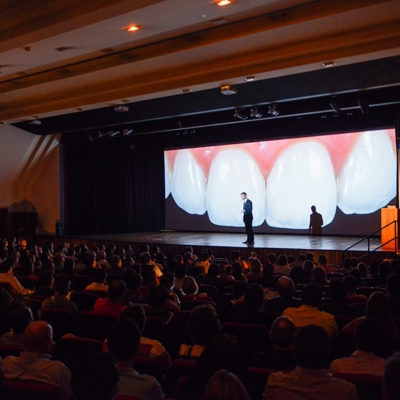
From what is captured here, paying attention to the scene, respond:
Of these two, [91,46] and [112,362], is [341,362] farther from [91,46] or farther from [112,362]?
[91,46]

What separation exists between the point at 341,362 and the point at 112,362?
1179 mm

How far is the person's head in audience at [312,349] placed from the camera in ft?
6.04

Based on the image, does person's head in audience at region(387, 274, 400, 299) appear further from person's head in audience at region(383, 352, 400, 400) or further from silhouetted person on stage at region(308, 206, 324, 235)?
silhouetted person on stage at region(308, 206, 324, 235)

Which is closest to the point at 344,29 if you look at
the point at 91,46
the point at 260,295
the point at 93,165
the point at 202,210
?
the point at 91,46

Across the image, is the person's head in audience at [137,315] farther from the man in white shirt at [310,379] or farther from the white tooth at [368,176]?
the white tooth at [368,176]

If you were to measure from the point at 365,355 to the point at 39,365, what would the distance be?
1593mm

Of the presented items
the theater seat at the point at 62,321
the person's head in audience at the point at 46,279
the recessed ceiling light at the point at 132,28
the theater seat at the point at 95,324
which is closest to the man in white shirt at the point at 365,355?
the theater seat at the point at 95,324

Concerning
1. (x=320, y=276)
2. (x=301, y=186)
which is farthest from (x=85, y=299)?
(x=301, y=186)

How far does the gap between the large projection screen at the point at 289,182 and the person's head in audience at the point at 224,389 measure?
10567 mm

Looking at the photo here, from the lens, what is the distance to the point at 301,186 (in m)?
12.2

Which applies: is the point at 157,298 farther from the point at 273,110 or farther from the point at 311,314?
the point at 273,110

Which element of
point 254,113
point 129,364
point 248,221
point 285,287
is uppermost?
point 254,113

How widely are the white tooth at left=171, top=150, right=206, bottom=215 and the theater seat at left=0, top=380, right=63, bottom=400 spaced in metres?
12.3

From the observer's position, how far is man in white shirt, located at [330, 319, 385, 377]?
2130 millimetres
